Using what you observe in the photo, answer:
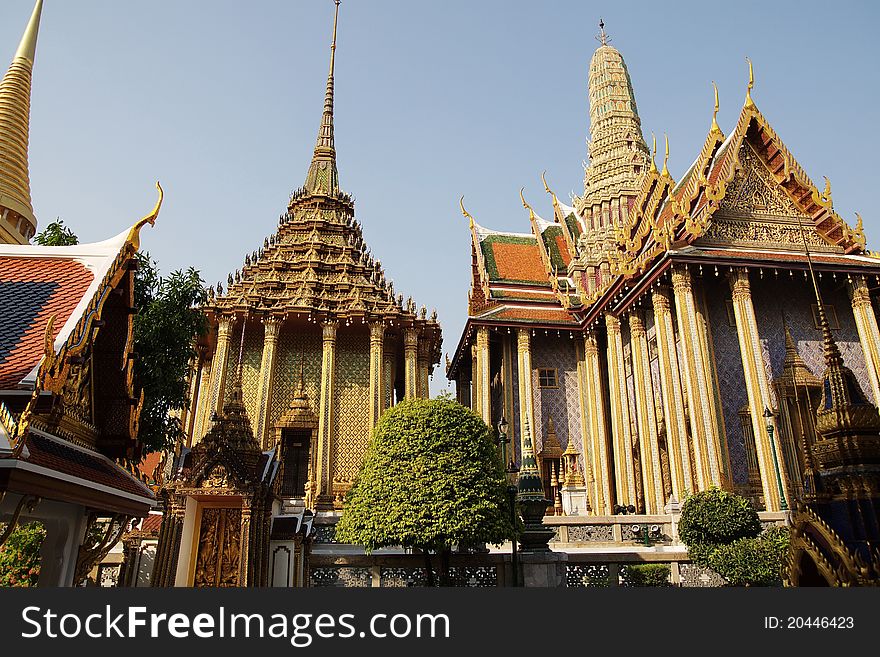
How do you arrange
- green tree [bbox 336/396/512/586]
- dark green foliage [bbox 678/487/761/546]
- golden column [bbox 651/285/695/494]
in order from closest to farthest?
1. green tree [bbox 336/396/512/586]
2. dark green foliage [bbox 678/487/761/546]
3. golden column [bbox 651/285/695/494]

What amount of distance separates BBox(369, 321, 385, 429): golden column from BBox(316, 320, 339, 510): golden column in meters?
1.19

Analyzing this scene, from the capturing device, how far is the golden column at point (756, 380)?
13.3 m

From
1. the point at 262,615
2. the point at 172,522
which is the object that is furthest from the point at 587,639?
the point at 172,522

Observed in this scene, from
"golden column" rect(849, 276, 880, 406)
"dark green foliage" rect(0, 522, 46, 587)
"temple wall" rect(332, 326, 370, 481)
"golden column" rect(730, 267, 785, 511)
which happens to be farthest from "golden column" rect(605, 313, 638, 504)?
"dark green foliage" rect(0, 522, 46, 587)

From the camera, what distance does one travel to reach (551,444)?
19531mm

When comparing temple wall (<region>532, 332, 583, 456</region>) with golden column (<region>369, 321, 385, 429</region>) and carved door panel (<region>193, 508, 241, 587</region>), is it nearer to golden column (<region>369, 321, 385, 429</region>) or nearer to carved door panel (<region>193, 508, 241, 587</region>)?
golden column (<region>369, 321, 385, 429</region>)

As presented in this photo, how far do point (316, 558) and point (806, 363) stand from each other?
13134mm

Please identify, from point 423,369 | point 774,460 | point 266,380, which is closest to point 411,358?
point 423,369

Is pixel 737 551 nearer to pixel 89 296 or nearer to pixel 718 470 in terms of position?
pixel 718 470

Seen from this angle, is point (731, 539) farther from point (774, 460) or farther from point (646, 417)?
point (646, 417)

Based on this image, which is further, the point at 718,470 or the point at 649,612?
the point at 718,470

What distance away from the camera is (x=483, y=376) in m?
19.9

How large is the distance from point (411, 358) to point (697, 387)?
934 cm

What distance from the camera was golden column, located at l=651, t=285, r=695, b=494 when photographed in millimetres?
14477
